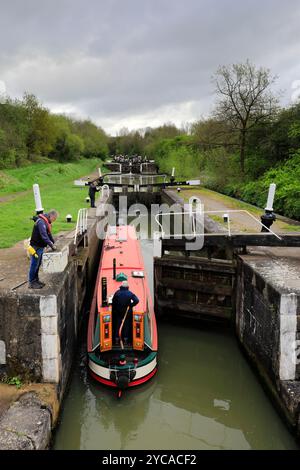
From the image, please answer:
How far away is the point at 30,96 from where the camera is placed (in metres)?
43.0

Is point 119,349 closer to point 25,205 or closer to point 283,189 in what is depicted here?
point 283,189

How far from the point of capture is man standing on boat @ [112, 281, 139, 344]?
244 inches

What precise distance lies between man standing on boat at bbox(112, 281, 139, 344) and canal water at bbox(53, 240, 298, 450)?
1.15 m

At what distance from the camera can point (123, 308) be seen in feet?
20.4

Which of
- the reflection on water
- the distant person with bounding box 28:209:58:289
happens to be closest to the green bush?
the reflection on water

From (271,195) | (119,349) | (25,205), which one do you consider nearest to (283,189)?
(271,195)

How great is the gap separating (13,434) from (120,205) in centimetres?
2417

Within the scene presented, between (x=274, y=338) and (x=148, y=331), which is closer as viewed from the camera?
(x=274, y=338)

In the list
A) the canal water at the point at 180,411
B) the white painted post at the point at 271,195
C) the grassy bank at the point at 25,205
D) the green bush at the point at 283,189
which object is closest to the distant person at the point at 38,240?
the canal water at the point at 180,411

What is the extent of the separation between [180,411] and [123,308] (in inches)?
81.8

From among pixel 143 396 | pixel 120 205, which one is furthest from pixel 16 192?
pixel 143 396

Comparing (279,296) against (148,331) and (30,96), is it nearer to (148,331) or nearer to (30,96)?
(148,331)

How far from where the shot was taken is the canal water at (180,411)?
18.2ft

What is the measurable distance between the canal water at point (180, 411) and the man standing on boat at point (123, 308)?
1.15m
